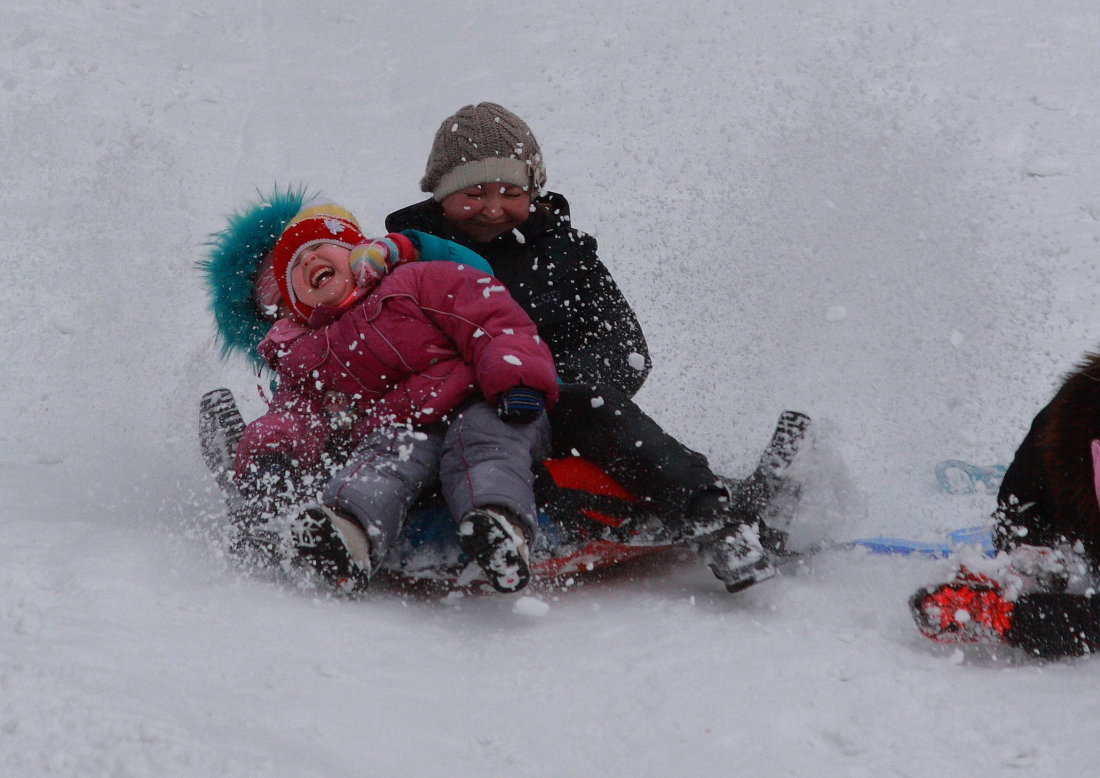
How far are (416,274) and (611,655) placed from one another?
1073 millimetres

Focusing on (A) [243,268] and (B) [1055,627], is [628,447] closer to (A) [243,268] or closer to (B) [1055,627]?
(B) [1055,627]

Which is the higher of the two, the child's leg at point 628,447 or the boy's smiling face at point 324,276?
the boy's smiling face at point 324,276

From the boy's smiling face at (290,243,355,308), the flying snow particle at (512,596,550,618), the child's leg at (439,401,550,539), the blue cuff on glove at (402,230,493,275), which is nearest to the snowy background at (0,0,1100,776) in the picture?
the flying snow particle at (512,596,550,618)

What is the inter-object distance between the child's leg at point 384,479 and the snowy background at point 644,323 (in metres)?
0.17

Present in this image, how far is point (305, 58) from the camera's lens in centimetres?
739

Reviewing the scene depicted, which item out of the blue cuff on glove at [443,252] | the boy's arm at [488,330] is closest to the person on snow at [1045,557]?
the boy's arm at [488,330]

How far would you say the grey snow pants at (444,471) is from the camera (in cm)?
211

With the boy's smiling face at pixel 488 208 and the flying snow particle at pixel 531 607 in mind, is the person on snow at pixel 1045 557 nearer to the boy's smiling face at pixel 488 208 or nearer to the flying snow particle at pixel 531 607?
the flying snow particle at pixel 531 607

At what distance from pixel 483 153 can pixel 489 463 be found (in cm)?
106

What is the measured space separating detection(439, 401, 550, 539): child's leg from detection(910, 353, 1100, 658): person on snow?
770mm

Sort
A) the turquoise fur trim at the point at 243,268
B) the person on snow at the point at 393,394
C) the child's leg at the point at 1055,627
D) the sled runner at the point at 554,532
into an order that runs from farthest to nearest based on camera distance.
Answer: the turquoise fur trim at the point at 243,268 → the sled runner at the point at 554,532 → the person on snow at the point at 393,394 → the child's leg at the point at 1055,627

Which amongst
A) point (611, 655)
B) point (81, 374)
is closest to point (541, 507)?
point (611, 655)

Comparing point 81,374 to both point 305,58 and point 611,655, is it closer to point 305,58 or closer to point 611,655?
point 611,655

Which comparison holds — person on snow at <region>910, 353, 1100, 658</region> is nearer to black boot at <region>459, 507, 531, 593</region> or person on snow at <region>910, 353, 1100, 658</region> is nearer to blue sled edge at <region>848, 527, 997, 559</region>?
blue sled edge at <region>848, 527, 997, 559</region>
